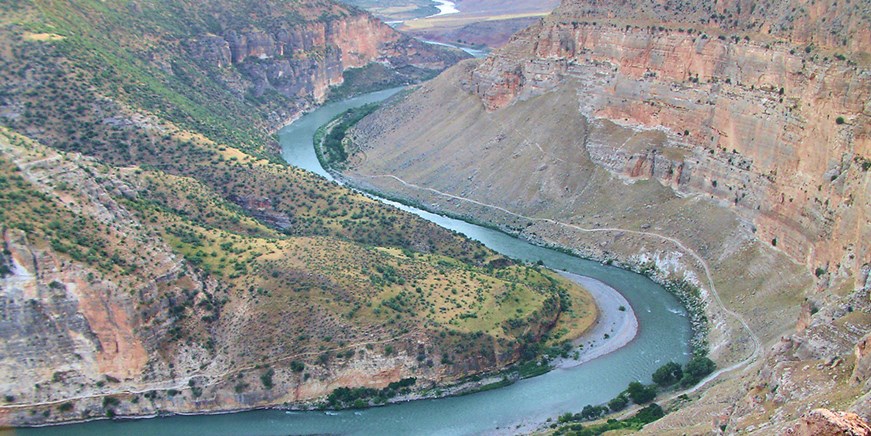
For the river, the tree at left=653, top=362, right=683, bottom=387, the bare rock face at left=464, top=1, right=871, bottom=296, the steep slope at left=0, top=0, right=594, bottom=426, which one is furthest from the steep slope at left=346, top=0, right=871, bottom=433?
the steep slope at left=0, top=0, right=594, bottom=426

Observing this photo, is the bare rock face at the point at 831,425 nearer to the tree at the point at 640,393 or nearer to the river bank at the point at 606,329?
the tree at the point at 640,393

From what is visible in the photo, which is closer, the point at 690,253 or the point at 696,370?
the point at 696,370

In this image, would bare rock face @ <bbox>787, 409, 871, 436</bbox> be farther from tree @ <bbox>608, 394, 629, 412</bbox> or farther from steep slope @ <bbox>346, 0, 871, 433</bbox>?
tree @ <bbox>608, 394, 629, 412</bbox>

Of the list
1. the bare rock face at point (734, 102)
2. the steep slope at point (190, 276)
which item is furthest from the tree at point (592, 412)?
the bare rock face at point (734, 102)

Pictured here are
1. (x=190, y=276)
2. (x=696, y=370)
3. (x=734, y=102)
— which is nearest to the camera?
(x=696, y=370)

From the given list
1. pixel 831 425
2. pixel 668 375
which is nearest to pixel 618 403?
pixel 668 375

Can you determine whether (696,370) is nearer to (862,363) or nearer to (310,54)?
(862,363)
